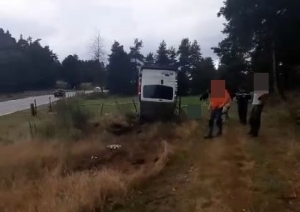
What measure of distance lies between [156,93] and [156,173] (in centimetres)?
997

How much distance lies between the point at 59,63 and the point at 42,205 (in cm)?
8638

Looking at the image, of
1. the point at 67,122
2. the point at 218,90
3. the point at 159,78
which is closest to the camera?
the point at 218,90

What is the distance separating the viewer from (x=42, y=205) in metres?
7.30

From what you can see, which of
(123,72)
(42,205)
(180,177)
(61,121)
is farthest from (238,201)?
(123,72)

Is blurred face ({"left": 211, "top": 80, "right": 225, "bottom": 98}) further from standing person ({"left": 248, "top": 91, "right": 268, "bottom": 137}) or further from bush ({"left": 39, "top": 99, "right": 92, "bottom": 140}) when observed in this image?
bush ({"left": 39, "top": 99, "right": 92, "bottom": 140})

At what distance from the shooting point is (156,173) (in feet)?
31.2

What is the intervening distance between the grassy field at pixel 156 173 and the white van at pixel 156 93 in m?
3.09

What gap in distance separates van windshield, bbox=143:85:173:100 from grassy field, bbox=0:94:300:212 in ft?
11.0

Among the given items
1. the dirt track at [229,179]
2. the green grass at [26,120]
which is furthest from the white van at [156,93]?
the dirt track at [229,179]

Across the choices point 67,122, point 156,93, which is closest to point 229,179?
point 67,122

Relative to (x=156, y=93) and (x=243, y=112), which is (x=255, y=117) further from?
(x=156, y=93)

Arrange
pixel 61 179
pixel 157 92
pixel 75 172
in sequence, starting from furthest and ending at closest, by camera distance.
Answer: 1. pixel 157 92
2. pixel 75 172
3. pixel 61 179

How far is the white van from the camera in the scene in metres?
19.2

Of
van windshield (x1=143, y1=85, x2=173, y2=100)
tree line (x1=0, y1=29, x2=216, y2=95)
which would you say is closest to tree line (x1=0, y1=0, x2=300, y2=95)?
tree line (x1=0, y1=29, x2=216, y2=95)
